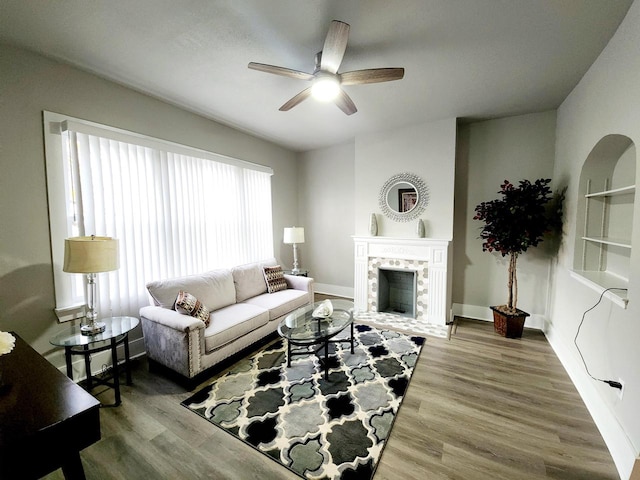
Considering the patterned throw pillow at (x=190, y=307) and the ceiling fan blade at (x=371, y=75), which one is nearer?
the ceiling fan blade at (x=371, y=75)

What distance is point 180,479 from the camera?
1503 mm

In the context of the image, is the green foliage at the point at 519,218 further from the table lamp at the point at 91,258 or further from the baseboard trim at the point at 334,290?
the table lamp at the point at 91,258

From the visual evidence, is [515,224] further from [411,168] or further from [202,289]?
[202,289]

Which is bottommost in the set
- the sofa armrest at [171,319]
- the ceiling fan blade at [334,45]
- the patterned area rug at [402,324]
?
the patterned area rug at [402,324]

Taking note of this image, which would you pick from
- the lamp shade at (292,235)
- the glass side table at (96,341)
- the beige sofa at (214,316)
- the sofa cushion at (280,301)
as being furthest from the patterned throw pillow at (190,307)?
the lamp shade at (292,235)

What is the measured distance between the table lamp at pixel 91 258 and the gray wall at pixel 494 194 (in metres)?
4.15

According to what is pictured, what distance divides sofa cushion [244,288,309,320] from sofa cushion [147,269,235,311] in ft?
1.01

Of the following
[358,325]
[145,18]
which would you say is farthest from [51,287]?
[358,325]

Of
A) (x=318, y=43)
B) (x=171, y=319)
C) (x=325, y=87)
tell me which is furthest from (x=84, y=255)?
(x=318, y=43)

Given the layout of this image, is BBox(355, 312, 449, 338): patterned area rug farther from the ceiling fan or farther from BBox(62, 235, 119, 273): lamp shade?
BBox(62, 235, 119, 273): lamp shade

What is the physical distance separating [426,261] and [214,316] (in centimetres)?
284

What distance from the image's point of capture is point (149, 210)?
290 cm

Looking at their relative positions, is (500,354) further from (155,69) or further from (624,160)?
(155,69)

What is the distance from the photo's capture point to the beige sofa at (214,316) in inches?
89.9
